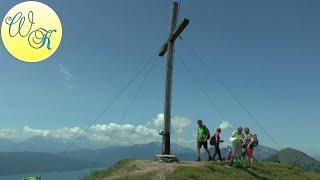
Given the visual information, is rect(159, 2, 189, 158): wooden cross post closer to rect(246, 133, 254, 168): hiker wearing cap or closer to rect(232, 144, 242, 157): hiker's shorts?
rect(232, 144, 242, 157): hiker's shorts

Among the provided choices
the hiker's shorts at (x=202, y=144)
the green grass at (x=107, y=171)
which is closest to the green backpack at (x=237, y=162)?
the hiker's shorts at (x=202, y=144)

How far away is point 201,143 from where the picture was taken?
2606 cm

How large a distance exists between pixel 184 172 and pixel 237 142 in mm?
4650

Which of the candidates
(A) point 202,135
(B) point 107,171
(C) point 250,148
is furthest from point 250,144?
(B) point 107,171

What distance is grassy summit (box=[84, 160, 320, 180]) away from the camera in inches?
808

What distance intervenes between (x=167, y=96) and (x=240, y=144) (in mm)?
4947

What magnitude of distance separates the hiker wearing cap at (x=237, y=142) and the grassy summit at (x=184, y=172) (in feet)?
3.24

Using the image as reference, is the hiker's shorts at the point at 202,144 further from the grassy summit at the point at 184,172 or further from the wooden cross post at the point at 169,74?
the wooden cross post at the point at 169,74

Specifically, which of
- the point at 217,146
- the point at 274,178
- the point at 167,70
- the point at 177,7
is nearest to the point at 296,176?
the point at 274,178

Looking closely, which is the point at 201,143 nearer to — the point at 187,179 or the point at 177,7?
the point at 187,179

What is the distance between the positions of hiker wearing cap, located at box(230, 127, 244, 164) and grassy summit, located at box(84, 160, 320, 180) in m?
0.99

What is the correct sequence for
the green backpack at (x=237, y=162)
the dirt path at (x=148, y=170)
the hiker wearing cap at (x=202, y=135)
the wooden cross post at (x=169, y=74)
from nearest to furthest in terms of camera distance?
the dirt path at (x=148, y=170)
the green backpack at (x=237, y=162)
the wooden cross post at (x=169, y=74)
the hiker wearing cap at (x=202, y=135)

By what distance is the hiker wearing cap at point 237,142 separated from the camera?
23859mm

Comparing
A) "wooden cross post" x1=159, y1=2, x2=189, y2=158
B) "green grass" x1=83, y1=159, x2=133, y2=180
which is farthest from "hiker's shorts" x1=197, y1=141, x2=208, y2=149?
"green grass" x1=83, y1=159, x2=133, y2=180
